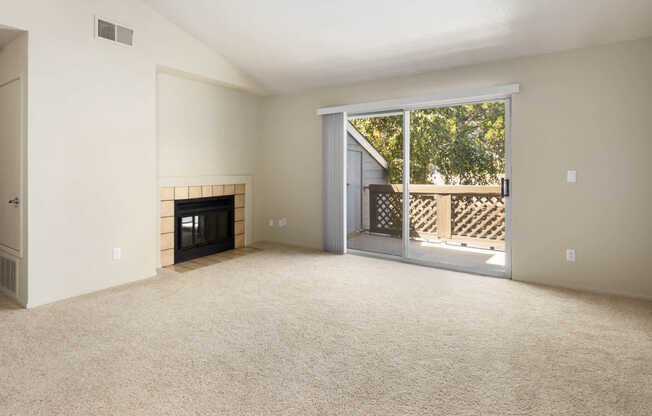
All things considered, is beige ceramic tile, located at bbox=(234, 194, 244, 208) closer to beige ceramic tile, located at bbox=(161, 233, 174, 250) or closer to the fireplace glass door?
the fireplace glass door

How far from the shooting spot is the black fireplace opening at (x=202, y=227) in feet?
15.2

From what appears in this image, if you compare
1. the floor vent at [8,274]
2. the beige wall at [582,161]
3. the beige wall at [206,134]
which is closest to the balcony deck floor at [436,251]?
the beige wall at [582,161]

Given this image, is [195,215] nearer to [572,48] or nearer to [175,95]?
[175,95]

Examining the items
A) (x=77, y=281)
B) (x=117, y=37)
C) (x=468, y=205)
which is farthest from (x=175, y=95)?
(x=468, y=205)

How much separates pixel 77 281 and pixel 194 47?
280cm

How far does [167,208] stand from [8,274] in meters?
1.57

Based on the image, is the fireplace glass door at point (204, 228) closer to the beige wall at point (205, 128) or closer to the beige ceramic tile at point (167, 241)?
the beige ceramic tile at point (167, 241)

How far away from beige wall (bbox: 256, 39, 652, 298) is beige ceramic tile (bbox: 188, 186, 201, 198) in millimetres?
3052

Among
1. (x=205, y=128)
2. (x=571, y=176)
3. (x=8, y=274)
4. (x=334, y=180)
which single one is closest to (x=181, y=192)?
(x=205, y=128)

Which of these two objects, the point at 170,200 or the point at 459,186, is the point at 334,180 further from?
the point at 170,200

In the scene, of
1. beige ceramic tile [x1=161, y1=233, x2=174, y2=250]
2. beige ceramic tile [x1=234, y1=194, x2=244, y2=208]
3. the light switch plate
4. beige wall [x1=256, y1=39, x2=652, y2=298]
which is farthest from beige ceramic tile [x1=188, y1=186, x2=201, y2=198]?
the light switch plate

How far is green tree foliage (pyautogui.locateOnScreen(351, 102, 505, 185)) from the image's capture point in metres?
4.25

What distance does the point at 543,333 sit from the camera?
261cm

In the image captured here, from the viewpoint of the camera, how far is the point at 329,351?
2350mm
